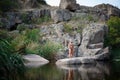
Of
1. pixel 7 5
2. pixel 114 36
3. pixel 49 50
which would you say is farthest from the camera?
pixel 114 36

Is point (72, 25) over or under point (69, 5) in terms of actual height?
under

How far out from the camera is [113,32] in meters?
36.0

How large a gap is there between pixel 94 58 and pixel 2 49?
56.3ft

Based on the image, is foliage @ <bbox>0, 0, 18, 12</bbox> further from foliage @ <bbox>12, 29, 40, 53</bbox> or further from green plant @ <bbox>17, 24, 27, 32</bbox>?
foliage @ <bbox>12, 29, 40, 53</bbox>

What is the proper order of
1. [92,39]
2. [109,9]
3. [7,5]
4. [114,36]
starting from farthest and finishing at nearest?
[109,9] → [114,36] → [7,5] → [92,39]

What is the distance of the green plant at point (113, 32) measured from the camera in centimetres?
3534

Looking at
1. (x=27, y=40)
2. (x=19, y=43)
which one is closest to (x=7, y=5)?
(x=27, y=40)

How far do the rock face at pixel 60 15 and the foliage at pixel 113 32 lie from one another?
430 centimetres

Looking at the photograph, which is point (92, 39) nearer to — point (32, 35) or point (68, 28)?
point (68, 28)

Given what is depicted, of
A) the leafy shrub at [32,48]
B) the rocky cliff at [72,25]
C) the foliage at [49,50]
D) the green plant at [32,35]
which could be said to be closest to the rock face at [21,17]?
the rocky cliff at [72,25]

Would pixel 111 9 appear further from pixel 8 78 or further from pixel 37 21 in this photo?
pixel 8 78

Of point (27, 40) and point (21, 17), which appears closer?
point (27, 40)

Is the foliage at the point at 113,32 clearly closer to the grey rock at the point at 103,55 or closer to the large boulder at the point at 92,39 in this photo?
the large boulder at the point at 92,39

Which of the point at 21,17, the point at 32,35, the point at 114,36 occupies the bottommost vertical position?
the point at 114,36
